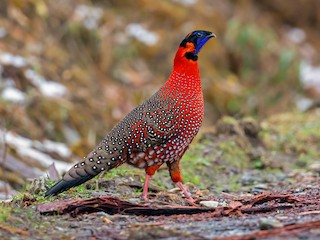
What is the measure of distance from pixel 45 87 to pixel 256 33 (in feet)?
26.1

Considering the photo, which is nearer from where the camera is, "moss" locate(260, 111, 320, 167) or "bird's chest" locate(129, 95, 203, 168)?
"bird's chest" locate(129, 95, 203, 168)

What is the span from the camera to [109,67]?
578 inches

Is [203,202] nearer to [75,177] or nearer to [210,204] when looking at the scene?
[210,204]

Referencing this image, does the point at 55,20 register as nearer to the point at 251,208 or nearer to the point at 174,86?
the point at 174,86

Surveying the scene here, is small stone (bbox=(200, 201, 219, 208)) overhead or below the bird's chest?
below

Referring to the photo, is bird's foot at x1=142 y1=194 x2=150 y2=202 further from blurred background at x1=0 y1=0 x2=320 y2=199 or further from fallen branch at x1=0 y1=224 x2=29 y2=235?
blurred background at x1=0 y1=0 x2=320 y2=199

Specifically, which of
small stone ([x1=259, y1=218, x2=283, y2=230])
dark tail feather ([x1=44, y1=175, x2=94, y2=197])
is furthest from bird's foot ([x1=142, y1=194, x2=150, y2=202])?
small stone ([x1=259, y1=218, x2=283, y2=230])

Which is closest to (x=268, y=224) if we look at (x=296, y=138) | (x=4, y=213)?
(x=4, y=213)

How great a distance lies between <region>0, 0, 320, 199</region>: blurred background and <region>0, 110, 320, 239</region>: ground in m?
1.45

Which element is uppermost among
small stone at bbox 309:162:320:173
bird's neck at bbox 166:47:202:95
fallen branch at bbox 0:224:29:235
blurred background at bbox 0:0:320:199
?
blurred background at bbox 0:0:320:199

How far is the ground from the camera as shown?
13.8 feet

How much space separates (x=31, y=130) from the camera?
10.9m

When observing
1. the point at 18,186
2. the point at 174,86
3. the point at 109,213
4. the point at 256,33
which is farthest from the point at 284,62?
the point at 109,213

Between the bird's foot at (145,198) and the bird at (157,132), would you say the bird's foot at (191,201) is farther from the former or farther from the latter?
the bird's foot at (145,198)
